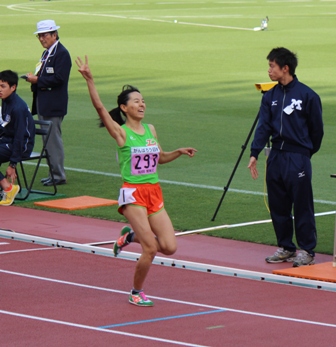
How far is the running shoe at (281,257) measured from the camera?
11.8 m

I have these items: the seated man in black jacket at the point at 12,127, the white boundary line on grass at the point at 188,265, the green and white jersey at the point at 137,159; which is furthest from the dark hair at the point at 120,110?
the seated man in black jacket at the point at 12,127

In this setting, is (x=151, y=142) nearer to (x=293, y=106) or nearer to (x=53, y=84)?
(x=293, y=106)

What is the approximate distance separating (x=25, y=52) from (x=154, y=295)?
29153 mm

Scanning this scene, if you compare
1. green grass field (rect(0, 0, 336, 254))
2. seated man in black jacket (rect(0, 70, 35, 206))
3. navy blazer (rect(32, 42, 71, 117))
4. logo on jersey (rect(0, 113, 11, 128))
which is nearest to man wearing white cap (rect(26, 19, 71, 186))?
navy blazer (rect(32, 42, 71, 117))

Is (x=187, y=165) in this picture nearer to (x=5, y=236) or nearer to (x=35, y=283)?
(x=5, y=236)

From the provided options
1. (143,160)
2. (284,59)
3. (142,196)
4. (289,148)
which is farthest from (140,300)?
(284,59)

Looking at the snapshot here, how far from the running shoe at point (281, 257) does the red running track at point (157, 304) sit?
0.50 feet

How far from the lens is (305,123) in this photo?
37.9 ft

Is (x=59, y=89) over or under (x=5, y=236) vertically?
over

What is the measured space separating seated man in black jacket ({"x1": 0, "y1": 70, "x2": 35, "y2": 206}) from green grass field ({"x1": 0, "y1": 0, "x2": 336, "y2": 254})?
0.72 m

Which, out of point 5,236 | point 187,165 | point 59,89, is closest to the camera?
point 5,236

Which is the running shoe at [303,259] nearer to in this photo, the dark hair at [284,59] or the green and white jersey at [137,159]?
the dark hair at [284,59]

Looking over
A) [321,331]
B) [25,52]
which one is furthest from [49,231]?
[25,52]

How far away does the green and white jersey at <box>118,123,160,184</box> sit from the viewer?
10.0 m
